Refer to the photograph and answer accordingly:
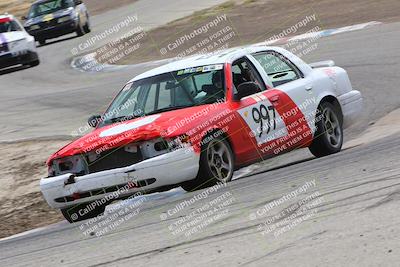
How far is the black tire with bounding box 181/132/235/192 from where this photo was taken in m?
8.62

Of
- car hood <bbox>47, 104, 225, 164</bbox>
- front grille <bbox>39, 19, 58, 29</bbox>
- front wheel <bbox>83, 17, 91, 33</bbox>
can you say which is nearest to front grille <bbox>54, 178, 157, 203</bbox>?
car hood <bbox>47, 104, 225, 164</bbox>

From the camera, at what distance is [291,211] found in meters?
6.57

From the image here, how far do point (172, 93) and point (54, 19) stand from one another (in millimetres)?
21391

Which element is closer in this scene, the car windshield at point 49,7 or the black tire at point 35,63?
the black tire at point 35,63

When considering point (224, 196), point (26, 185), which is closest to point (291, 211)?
point (224, 196)

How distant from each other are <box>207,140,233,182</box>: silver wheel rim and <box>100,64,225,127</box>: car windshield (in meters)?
0.62

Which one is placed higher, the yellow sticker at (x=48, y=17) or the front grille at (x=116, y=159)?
the front grille at (x=116, y=159)

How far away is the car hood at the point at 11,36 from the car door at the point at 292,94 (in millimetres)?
14745

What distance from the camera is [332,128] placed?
1062 centimetres

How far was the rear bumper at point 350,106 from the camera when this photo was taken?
10.9 metres

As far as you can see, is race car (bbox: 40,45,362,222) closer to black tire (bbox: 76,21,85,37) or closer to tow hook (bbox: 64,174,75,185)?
tow hook (bbox: 64,174,75,185)

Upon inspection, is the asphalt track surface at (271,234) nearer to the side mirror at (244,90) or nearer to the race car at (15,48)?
the side mirror at (244,90)

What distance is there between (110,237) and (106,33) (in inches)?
1012

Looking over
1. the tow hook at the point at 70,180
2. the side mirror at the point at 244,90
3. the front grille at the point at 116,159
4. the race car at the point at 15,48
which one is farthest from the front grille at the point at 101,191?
the race car at the point at 15,48
